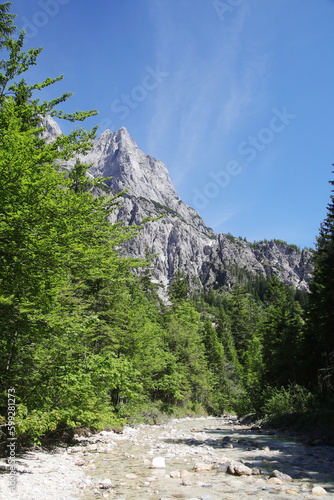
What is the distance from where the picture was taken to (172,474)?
7363 mm

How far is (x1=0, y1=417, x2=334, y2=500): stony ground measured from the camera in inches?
234

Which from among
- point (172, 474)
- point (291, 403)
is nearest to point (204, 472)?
point (172, 474)

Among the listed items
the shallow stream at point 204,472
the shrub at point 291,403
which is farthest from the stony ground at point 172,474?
the shrub at point 291,403

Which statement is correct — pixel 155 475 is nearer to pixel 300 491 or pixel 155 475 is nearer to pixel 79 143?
pixel 300 491

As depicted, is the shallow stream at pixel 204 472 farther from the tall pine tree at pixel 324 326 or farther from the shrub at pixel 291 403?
the tall pine tree at pixel 324 326

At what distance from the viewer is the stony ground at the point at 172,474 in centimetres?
594

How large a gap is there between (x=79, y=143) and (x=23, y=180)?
4234 mm

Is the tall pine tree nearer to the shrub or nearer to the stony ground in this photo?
the shrub

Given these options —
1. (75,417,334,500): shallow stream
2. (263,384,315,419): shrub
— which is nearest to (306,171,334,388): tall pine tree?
(263,384,315,419): shrub

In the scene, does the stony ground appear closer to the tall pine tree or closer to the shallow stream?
the shallow stream

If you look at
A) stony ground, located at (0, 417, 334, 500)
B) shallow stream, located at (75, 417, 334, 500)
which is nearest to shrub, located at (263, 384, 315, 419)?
shallow stream, located at (75, 417, 334, 500)

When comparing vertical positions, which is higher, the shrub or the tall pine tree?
the tall pine tree

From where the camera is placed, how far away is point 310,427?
1484 centimetres

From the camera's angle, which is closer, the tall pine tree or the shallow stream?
the shallow stream
